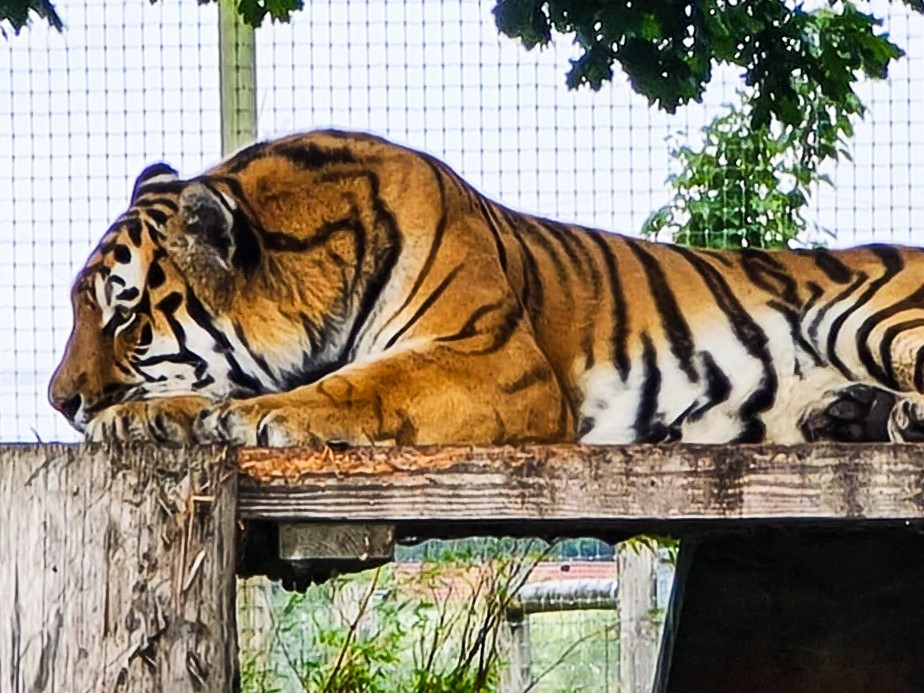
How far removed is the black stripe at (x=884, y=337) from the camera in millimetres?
2213

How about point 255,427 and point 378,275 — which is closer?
point 255,427

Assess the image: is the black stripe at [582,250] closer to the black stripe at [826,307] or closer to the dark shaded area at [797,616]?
the black stripe at [826,307]

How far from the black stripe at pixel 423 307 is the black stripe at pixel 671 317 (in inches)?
14.8

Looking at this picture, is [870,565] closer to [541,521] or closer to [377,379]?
[377,379]

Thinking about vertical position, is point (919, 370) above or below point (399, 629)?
above

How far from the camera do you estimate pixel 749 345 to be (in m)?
2.34

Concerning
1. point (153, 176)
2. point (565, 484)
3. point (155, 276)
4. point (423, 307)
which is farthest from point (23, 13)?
point (565, 484)

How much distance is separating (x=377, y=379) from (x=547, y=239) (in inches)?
23.7

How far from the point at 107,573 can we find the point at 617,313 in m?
1.13

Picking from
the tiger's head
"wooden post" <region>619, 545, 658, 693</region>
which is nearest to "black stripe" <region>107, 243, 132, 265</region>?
the tiger's head

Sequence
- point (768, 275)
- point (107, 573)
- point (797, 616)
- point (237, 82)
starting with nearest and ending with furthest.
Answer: point (107, 573), point (768, 275), point (797, 616), point (237, 82)

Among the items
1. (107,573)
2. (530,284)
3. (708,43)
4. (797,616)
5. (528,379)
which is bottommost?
(797,616)

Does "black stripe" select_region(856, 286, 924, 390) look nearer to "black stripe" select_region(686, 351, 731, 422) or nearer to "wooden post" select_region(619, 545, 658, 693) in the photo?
"black stripe" select_region(686, 351, 731, 422)

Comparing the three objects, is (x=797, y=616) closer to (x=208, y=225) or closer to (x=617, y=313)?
(x=617, y=313)
